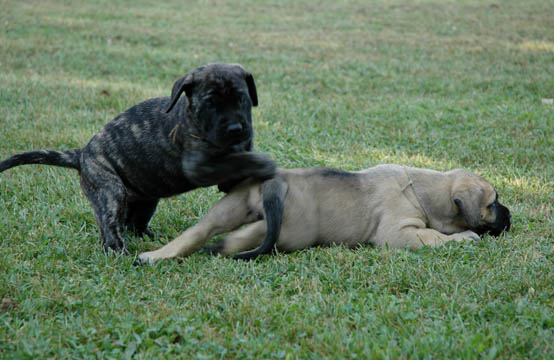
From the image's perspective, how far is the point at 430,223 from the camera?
17.0 ft

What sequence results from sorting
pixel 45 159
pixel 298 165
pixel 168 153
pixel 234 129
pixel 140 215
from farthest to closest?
pixel 298 165, pixel 140 215, pixel 45 159, pixel 168 153, pixel 234 129

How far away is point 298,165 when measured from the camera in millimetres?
6832

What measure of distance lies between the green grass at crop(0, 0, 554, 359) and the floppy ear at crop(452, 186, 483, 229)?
1.02 feet

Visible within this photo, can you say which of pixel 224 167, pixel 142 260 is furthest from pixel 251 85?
pixel 142 260

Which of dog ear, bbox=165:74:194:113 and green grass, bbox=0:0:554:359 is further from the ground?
dog ear, bbox=165:74:194:113

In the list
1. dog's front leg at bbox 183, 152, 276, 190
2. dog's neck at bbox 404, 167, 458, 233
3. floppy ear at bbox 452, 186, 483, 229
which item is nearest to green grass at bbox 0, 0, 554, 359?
floppy ear at bbox 452, 186, 483, 229

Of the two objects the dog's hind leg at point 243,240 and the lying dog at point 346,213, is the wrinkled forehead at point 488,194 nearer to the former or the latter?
the lying dog at point 346,213

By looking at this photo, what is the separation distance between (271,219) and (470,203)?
5.75ft

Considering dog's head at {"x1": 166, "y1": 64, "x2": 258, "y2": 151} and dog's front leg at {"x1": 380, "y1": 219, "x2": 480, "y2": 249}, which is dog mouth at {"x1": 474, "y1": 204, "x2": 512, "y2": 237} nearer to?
dog's front leg at {"x1": 380, "y1": 219, "x2": 480, "y2": 249}

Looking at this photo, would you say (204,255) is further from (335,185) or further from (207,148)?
(335,185)

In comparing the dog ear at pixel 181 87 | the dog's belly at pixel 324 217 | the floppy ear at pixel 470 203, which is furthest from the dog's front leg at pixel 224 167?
the floppy ear at pixel 470 203

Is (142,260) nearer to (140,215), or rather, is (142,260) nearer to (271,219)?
(140,215)

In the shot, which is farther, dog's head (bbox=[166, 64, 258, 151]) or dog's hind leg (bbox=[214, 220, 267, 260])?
dog's hind leg (bbox=[214, 220, 267, 260])

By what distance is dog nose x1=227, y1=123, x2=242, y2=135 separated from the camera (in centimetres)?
453
